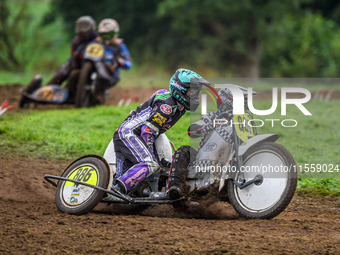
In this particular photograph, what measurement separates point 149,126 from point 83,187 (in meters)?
1.01

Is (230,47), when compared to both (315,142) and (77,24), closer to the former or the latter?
(77,24)

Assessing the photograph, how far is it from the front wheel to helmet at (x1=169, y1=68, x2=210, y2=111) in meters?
0.91

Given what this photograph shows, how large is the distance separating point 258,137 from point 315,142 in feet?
19.6

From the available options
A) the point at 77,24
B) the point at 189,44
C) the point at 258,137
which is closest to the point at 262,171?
the point at 258,137

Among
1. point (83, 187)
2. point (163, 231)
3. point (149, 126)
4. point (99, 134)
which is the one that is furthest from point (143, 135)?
point (99, 134)

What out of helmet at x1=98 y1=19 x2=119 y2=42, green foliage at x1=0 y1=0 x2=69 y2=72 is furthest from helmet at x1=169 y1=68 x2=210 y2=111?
green foliage at x1=0 y1=0 x2=69 y2=72

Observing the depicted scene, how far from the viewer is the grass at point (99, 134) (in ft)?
35.7

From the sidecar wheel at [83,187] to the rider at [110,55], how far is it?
911cm

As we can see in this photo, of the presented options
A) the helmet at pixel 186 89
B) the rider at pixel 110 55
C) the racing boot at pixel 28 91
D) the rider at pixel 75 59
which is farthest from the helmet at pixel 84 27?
the helmet at pixel 186 89

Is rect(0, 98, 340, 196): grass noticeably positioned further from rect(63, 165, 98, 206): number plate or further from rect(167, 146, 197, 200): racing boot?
rect(63, 165, 98, 206): number plate

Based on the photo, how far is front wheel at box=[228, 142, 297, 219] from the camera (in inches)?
249

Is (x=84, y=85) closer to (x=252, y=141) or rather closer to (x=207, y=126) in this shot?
(x=207, y=126)

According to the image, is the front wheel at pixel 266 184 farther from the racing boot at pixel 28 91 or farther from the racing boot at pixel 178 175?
the racing boot at pixel 28 91

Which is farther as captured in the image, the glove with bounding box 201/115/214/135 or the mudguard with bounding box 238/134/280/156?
the glove with bounding box 201/115/214/135
